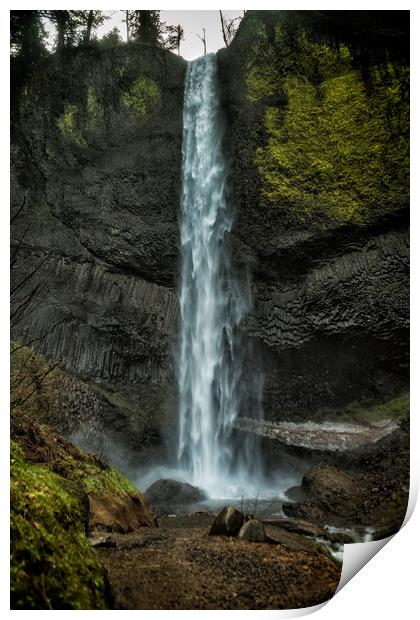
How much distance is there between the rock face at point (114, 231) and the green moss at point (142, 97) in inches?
0.7

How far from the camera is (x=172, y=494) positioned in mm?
5262

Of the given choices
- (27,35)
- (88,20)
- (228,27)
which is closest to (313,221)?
(228,27)

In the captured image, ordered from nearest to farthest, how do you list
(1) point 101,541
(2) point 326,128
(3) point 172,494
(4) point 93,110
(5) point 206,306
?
(1) point 101,541
(3) point 172,494
(2) point 326,128
(4) point 93,110
(5) point 206,306

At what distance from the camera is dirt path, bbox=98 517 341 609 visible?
231 cm

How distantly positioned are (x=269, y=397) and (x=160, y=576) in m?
5.40

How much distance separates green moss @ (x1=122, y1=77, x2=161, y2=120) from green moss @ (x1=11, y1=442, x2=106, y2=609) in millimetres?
7162

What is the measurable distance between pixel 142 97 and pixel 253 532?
748 centimetres

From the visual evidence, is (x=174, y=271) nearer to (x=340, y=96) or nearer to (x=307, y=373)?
(x=307, y=373)

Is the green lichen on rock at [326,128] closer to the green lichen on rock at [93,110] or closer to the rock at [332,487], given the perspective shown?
the green lichen on rock at [93,110]

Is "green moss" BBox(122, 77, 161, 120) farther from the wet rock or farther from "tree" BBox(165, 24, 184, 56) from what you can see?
the wet rock

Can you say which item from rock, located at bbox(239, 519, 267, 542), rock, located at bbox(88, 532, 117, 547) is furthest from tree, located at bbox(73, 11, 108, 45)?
rock, located at bbox(239, 519, 267, 542)

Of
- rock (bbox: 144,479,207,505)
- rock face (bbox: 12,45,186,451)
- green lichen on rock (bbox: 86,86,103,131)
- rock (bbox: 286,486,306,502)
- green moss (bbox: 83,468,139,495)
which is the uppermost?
green lichen on rock (bbox: 86,86,103,131)

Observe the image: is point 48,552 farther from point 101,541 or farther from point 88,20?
point 88,20
